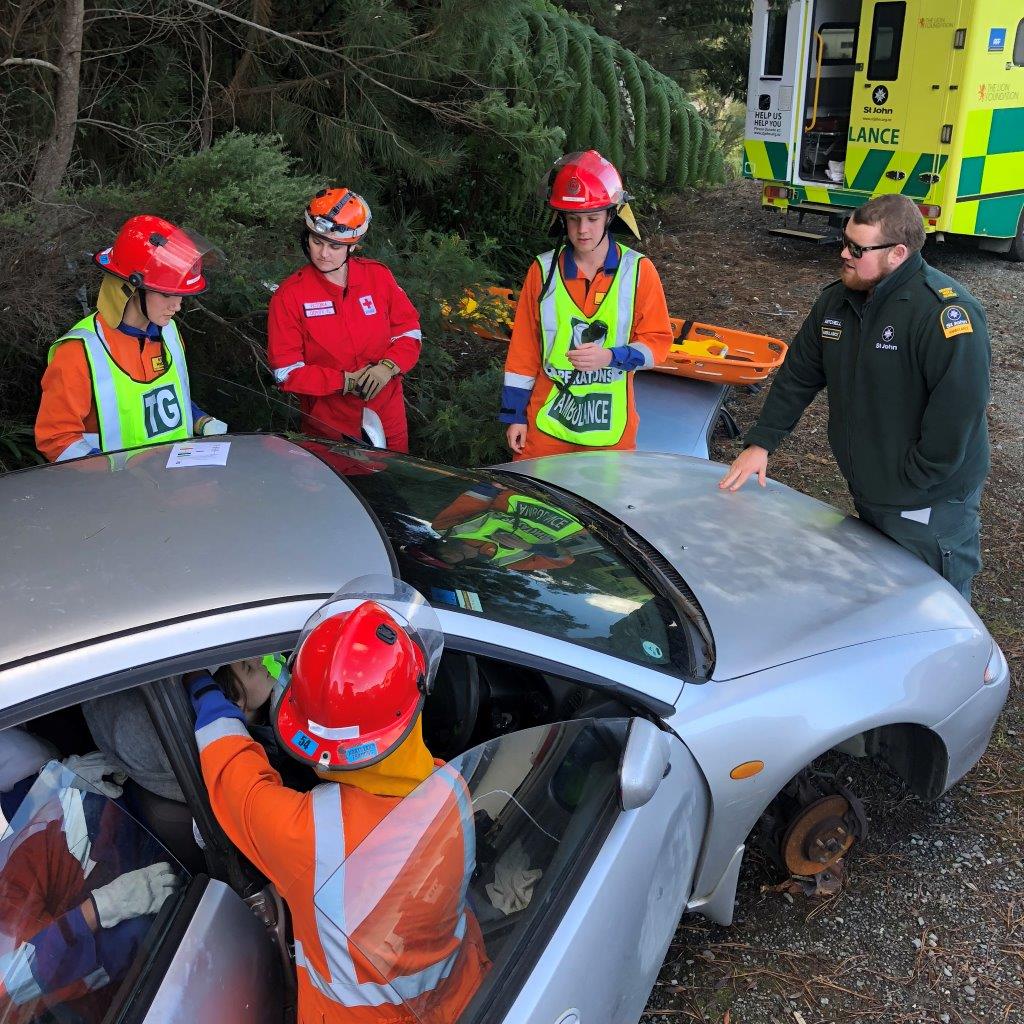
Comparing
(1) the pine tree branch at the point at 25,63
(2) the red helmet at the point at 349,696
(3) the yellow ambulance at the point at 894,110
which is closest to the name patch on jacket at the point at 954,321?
(2) the red helmet at the point at 349,696

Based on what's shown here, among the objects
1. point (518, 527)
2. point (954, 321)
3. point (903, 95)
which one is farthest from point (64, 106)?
point (903, 95)

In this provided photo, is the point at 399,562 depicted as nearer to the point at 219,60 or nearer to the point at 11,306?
the point at 11,306

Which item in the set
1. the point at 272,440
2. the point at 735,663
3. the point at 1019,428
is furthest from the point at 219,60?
the point at 1019,428

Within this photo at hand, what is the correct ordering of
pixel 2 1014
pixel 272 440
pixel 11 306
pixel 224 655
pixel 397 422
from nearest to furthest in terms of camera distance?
pixel 2 1014
pixel 224 655
pixel 272 440
pixel 11 306
pixel 397 422

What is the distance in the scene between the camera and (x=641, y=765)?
6.61ft

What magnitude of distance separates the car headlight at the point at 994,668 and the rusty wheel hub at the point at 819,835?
1.87ft

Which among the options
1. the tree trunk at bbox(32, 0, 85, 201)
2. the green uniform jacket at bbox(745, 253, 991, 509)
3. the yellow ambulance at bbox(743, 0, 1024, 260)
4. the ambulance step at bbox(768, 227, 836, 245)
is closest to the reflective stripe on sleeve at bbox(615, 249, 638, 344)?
the green uniform jacket at bbox(745, 253, 991, 509)

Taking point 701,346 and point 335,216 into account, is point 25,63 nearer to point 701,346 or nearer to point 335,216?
point 335,216

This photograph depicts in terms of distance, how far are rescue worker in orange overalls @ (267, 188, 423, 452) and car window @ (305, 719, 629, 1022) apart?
2.26 meters

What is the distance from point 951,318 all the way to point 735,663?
1.39 meters

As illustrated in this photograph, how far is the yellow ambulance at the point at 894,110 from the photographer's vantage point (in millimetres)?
8328

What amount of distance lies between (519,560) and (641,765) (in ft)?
2.36

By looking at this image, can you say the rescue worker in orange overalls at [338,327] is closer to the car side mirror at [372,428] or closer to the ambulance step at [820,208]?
the car side mirror at [372,428]

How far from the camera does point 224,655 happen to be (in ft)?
6.21
